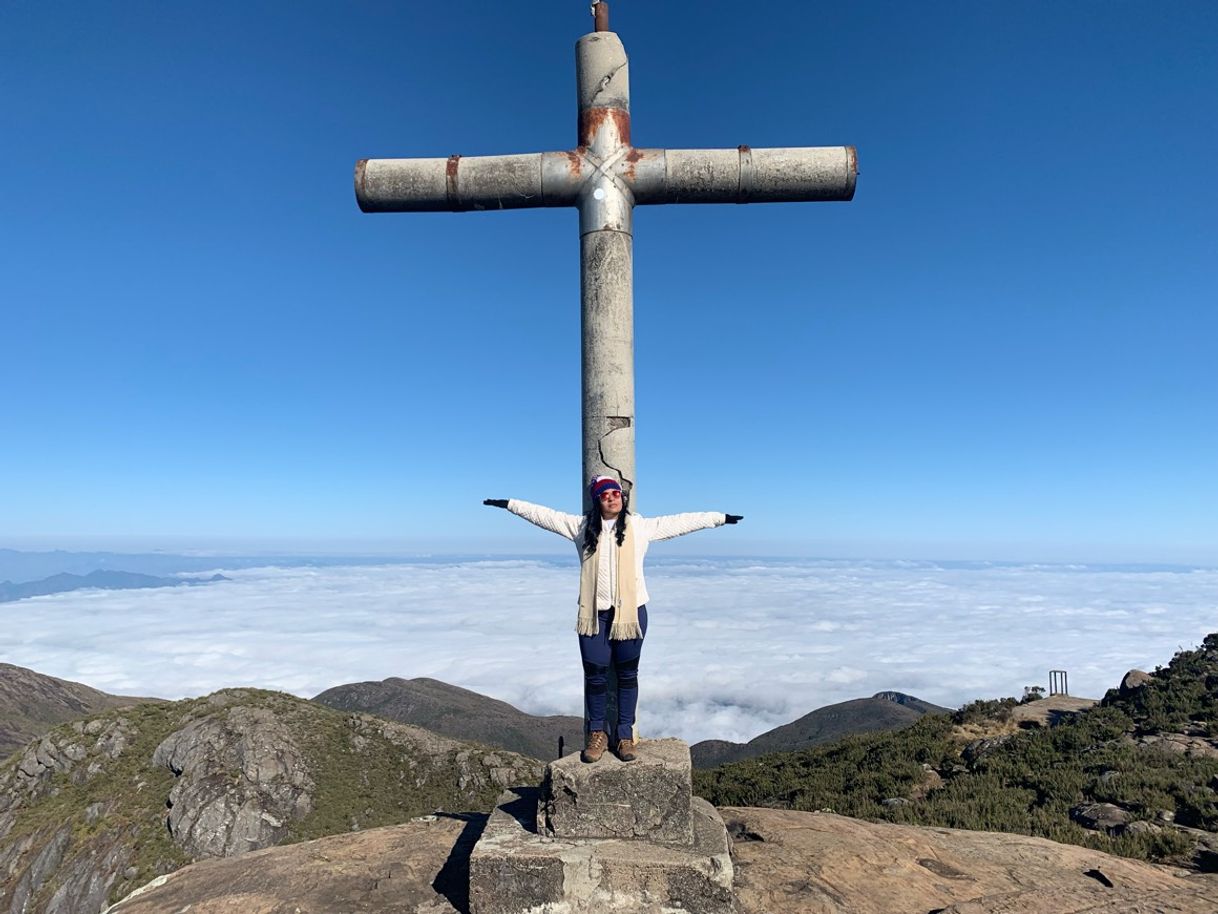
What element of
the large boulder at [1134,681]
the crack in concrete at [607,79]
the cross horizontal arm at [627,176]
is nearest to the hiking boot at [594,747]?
the cross horizontal arm at [627,176]

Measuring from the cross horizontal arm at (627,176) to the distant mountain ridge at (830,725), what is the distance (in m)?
69.4

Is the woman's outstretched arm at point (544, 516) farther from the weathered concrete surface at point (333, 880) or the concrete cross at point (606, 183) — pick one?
the weathered concrete surface at point (333, 880)

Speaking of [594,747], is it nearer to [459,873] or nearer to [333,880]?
[459,873]

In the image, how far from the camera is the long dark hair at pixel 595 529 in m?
5.46

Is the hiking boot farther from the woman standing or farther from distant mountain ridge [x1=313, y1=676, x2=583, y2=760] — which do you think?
distant mountain ridge [x1=313, y1=676, x2=583, y2=760]

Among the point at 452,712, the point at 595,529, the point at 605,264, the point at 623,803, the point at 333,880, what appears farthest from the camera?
the point at 452,712

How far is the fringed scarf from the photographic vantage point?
5.40m

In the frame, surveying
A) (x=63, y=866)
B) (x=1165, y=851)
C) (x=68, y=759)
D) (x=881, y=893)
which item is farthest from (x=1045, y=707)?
(x=68, y=759)

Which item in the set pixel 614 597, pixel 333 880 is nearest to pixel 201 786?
pixel 333 880

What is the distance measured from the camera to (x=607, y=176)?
628cm

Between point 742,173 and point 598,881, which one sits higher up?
point 742,173

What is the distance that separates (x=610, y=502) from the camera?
549 centimetres

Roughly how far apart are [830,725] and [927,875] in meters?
87.4

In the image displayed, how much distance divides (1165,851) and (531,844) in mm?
7813
